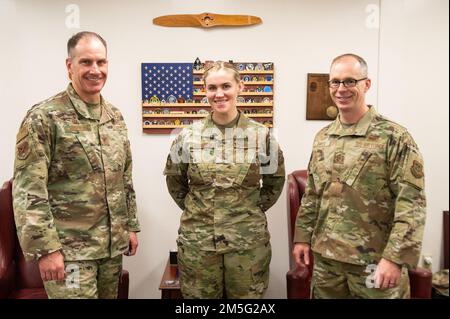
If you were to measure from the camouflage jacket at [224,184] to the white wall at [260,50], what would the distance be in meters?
0.40

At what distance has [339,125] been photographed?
1255 mm

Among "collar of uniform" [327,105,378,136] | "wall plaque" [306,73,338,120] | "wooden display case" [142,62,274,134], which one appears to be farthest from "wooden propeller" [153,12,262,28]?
"collar of uniform" [327,105,378,136]

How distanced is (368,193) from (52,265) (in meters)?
1.07

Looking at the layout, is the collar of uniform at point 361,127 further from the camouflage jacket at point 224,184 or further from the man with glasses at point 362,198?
the camouflage jacket at point 224,184

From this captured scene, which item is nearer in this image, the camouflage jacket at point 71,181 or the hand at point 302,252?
the camouflage jacket at point 71,181

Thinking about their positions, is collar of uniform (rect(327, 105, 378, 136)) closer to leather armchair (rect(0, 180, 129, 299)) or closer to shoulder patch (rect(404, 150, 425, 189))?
shoulder patch (rect(404, 150, 425, 189))

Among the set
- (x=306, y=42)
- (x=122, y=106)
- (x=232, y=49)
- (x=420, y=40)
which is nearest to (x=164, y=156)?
(x=122, y=106)

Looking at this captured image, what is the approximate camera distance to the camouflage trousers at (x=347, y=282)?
122cm

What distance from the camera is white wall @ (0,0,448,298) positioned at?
159cm

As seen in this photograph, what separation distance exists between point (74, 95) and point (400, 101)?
4.65ft

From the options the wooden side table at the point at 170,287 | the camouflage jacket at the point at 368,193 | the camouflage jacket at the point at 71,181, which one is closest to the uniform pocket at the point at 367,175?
the camouflage jacket at the point at 368,193

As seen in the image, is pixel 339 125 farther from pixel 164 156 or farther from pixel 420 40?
pixel 164 156

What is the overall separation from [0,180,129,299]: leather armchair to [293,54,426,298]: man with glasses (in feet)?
3.33

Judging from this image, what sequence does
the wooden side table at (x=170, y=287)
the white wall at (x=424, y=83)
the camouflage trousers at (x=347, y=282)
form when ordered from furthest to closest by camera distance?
the wooden side table at (x=170, y=287), the white wall at (x=424, y=83), the camouflage trousers at (x=347, y=282)
